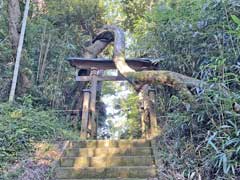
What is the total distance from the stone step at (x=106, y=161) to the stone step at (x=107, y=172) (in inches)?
7.9

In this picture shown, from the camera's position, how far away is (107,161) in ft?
15.0

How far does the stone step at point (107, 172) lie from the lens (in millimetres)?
4203

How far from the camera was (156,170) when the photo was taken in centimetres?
414

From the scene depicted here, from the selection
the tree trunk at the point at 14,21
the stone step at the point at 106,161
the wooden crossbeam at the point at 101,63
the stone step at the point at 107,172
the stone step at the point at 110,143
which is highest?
the tree trunk at the point at 14,21

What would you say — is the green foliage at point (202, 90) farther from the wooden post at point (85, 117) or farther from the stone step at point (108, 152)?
the wooden post at point (85, 117)

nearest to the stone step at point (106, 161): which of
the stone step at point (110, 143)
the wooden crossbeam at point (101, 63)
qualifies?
the stone step at point (110, 143)

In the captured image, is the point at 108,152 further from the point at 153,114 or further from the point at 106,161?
the point at 153,114

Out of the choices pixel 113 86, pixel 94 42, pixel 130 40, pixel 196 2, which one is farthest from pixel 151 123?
pixel 113 86

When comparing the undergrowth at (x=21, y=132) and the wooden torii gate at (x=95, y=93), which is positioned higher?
the wooden torii gate at (x=95, y=93)

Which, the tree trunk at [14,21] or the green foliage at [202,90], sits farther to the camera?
the tree trunk at [14,21]

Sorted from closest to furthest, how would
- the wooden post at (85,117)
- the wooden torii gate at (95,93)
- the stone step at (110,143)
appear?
the stone step at (110,143)
the wooden torii gate at (95,93)
the wooden post at (85,117)

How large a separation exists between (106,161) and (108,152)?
28 centimetres

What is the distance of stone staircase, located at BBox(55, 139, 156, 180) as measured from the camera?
13.9 feet

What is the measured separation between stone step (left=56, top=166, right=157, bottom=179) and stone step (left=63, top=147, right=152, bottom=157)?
1.56ft
